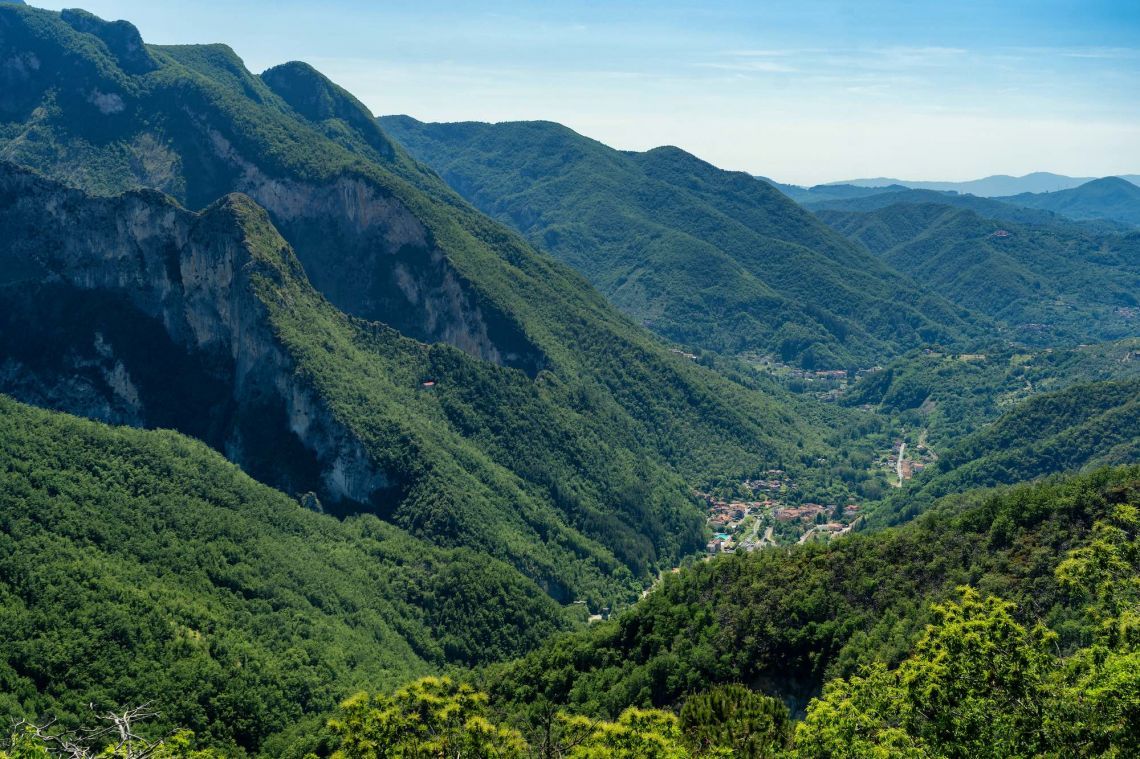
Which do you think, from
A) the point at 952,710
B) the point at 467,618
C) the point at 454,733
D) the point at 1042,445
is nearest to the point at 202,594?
the point at 467,618

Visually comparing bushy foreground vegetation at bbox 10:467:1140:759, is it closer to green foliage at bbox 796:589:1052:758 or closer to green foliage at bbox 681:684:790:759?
green foliage at bbox 796:589:1052:758

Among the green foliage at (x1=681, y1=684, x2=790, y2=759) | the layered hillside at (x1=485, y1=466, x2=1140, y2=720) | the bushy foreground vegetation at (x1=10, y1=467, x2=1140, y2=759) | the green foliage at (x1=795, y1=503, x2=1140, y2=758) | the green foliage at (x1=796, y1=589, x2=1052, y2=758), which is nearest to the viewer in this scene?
the green foliage at (x1=795, y1=503, x2=1140, y2=758)

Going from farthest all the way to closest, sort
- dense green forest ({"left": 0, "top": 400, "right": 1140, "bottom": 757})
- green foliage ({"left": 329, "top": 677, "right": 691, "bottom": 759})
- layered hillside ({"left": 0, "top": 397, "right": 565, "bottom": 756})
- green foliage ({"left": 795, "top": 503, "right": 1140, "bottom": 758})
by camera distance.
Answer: layered hillside ({"left": 0, "top": 397, "right": 565, "bottom": 756}) < dense green forest ({"left": 0, "top": 400, "right": 1140, "bottom": 757}) < green foliage ({"left": 329, "top": 677, "right": 691, "bottom": 759}) < green foliage ({"left": 795, "top": 503, "right": 1140, "bottom": 758})

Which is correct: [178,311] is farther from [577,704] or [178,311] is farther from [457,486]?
[577,704]

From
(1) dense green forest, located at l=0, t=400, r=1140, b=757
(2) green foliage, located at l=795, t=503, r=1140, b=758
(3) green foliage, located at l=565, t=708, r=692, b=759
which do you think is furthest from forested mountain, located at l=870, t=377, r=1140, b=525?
(3) green foliage, located at l=565, t=708, r=692, b=759

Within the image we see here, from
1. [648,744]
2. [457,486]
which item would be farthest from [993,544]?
[457,486]

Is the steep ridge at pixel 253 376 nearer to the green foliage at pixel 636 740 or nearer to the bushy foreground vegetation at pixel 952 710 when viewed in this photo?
the bushy foreground vegetation at pixel 952 710
